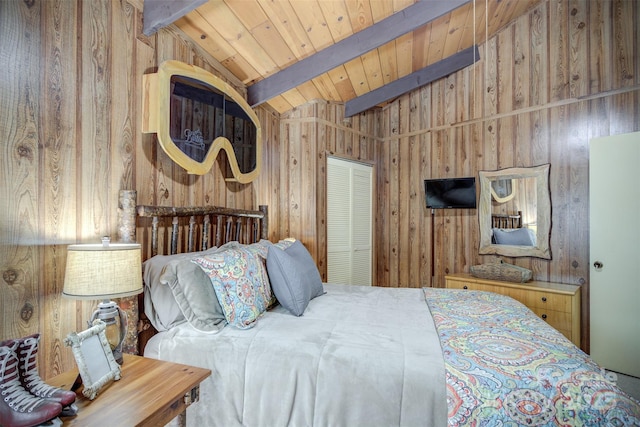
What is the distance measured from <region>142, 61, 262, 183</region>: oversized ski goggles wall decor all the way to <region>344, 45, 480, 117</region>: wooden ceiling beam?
170 centimetres

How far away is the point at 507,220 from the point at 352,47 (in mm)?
2427

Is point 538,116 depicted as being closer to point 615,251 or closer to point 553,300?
point 615,251

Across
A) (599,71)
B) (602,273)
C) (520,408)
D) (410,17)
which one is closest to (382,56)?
(410,17)

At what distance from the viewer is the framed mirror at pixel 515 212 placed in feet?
10.3

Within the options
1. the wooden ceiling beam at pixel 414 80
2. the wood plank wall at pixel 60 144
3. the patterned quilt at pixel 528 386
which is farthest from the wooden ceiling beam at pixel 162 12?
the wooden ceiling beam at pixel 414 80

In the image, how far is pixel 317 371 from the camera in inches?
51.3

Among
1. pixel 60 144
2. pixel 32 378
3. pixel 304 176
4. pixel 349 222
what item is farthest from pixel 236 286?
pixel 349 222

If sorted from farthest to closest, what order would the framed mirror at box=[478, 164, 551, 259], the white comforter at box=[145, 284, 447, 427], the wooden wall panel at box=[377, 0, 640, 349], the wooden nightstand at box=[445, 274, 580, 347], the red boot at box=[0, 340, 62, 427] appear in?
the framed mirror at box=[478, 164, 551, 259], the wooden wall panel at box=[377, 0, 640, 349], the wooden nightstand at box=[445, 274, 580, 347], the white comforter at box=[145, 284, 447, 427], the red boot at box=[0, 340, 62, 427]

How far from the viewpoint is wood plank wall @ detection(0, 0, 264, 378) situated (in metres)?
1.23

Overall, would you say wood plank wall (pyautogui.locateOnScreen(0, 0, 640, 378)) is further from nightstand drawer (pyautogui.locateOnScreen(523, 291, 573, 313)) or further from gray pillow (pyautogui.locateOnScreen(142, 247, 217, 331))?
nightstand drawer (pyautogui.locateOnScreen(523, 291, 573, 313))

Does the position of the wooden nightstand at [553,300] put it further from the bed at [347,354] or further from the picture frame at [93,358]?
the picture frame at [93,358]

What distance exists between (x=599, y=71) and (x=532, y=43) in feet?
2.32

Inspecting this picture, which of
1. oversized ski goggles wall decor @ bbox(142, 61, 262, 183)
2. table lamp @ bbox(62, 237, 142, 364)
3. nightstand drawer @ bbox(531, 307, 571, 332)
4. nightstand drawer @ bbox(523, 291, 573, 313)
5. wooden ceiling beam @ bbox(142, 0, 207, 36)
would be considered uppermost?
wooden ceiling beam @ bbox(142, 0, 207, 36)

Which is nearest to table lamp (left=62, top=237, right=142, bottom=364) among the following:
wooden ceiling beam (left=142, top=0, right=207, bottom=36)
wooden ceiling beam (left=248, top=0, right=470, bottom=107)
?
wooden ceiling beam (left=142, top=0, right=207, bottom=36)
